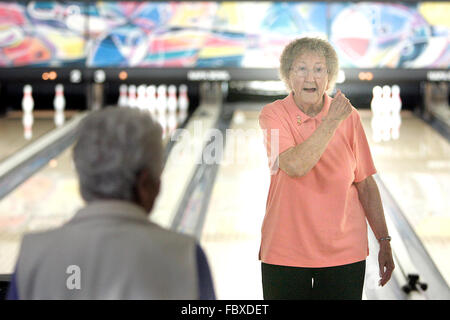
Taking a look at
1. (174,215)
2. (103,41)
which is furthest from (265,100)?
(174,215)

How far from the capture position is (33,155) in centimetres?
577

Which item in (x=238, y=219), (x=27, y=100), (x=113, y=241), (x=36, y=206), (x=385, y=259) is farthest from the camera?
(x=27, y=100)

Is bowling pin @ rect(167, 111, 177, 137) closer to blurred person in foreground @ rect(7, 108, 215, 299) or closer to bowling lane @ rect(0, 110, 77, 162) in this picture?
bowling lane @ rect(0, 110, 77, 162)

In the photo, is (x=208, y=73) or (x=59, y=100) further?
(x=59, y=100)

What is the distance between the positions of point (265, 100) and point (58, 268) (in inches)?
260

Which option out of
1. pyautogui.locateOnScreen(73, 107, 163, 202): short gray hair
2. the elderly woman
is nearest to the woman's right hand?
the elderly woman

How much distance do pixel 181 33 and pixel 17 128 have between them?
5.88 feet

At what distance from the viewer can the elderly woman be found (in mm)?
1735

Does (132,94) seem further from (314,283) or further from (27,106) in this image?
(314,283)

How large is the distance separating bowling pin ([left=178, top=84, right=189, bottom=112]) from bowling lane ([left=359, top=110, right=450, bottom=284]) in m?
2.18

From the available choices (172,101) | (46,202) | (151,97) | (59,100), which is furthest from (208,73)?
(46,202)

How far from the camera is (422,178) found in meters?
5.17
